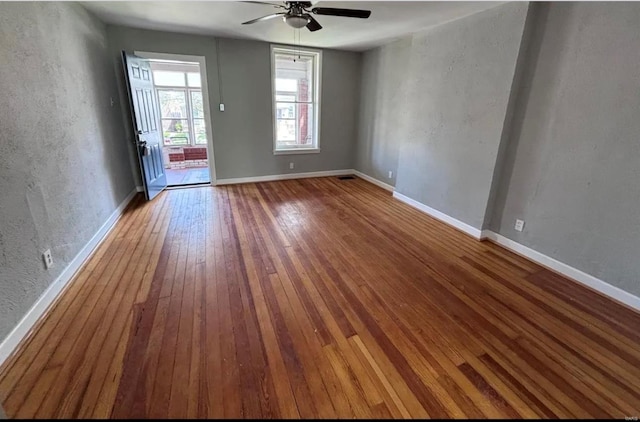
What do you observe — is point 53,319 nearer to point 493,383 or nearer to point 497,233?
point 493,383

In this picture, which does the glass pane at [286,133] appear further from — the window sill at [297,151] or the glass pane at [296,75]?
the glass pane at [296,75]

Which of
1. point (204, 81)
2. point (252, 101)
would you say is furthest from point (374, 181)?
point (204, 81)

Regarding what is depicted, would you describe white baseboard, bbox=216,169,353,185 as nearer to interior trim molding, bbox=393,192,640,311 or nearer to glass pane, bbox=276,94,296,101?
glass pane, bbox=276,94,296,101

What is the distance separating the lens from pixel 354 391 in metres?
1.42

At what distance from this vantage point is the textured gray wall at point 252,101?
4.16 m

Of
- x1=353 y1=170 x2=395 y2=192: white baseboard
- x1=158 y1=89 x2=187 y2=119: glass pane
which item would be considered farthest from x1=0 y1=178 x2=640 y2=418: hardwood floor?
x1=158 y1=89 x2=187 y2=119: glass pane

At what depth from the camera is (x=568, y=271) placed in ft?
8.12

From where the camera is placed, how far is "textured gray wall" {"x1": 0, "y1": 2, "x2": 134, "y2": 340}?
5.48 feet

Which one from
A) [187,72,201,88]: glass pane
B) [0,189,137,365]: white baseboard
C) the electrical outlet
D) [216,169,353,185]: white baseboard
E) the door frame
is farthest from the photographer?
[187,72,201,88]: glass pane

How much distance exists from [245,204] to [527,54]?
3.59 meters

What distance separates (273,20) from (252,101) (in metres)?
1.60

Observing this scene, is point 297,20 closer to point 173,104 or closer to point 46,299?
point 46,299

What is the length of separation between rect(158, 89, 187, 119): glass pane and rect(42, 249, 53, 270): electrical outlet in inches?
251

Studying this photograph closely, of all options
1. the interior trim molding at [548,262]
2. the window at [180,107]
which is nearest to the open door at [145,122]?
the window at [180,107]
